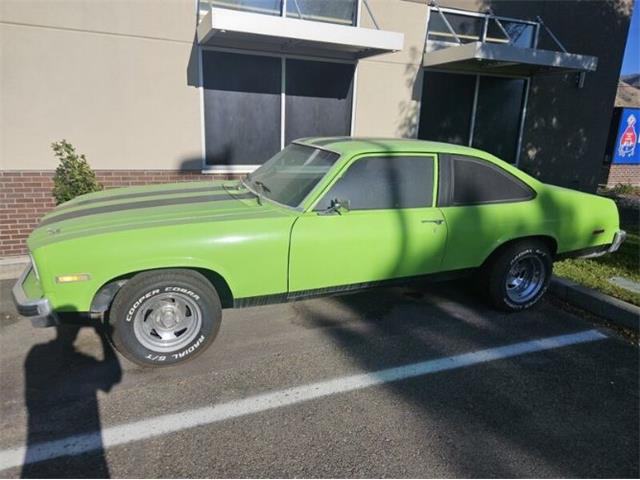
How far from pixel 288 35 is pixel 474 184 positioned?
3.43m

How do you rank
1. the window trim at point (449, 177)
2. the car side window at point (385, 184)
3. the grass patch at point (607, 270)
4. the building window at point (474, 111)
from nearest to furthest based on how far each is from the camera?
Answer: the car side window at point (385, 184), the window trim at point (449, 177), the grass patch at point (607, 270), the building window at point (474, 111)

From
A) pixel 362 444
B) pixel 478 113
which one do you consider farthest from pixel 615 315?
pixel 478 113

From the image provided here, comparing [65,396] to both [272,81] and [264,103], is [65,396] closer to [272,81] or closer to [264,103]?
[264,103]

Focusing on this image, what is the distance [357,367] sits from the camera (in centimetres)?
341

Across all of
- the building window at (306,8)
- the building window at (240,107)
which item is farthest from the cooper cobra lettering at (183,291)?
the building window at (306,8)

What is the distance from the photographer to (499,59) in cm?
720

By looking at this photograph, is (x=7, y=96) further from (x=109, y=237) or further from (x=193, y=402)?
(x=193, y=402)

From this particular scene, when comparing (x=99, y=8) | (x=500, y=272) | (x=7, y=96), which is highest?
(x=99, y=8)

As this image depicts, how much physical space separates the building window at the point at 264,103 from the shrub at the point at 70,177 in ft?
5.99

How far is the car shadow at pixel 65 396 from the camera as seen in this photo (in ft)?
7.86

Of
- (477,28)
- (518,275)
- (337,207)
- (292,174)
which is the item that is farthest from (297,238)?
(477,28)

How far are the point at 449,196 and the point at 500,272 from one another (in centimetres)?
92

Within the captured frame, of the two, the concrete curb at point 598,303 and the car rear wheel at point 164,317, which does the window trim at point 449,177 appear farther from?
the car rear wheel at point 164,317

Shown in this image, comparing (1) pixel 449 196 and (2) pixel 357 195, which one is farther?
(1) pixel 449 196
